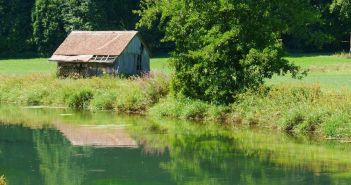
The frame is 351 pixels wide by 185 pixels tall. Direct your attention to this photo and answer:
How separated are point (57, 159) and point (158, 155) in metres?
3.42

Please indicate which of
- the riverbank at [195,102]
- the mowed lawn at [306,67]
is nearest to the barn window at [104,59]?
the mowed lawn at [306,67]

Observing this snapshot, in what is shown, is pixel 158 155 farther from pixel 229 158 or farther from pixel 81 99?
pixel 81 99

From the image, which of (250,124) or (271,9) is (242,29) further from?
(250,124)

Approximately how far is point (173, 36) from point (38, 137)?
9.97 m

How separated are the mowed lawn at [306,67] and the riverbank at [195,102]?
A: 7.72m

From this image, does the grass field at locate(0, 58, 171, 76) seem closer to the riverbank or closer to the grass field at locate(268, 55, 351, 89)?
the grass field at locate(268, 55, 351, 89)

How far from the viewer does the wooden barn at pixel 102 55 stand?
5622 centimetres

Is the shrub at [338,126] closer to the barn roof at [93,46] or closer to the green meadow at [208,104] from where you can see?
the green meadow at [208,104]

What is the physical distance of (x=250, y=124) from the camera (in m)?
32.5

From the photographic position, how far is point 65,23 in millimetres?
91812

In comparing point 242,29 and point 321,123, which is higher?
point 242,29

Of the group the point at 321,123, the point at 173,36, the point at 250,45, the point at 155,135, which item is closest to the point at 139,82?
the point at 173,36

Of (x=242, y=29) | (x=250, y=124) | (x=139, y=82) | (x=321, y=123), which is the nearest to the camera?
(x=321, y=123)

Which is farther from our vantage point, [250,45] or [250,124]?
[250,45]
